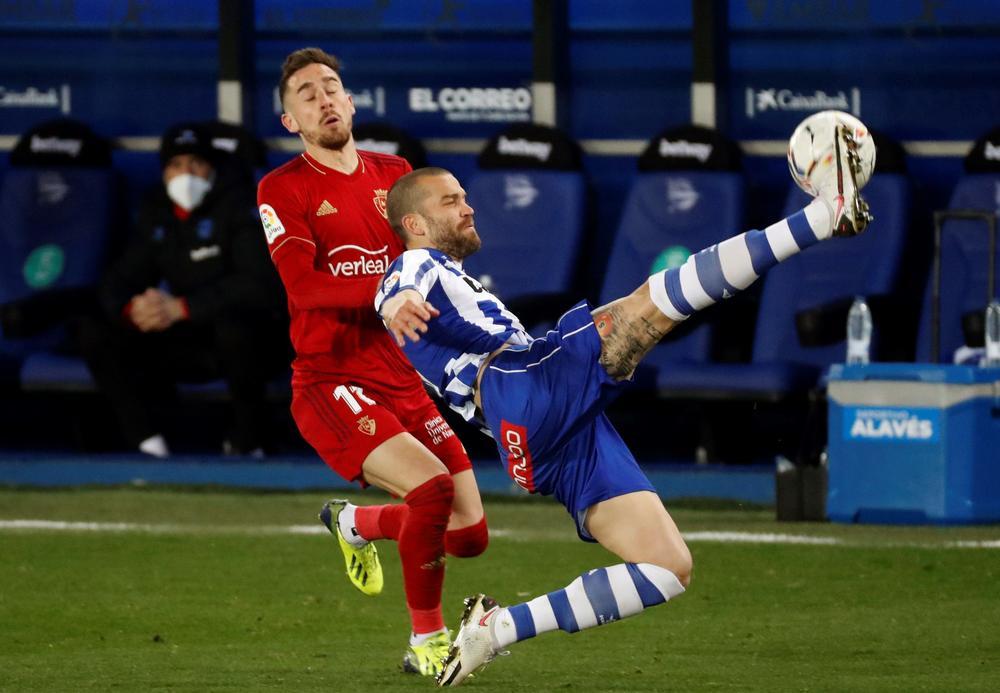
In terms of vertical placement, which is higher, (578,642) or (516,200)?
(516,200)

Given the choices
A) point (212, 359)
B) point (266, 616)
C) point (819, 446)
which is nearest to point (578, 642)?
point (266, 616)

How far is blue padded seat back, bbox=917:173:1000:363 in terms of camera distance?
1073cm

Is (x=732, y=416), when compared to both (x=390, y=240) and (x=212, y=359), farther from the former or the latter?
(x=390, y=240)

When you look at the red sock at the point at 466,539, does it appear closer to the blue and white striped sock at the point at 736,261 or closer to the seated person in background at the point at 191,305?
the blue and white striped sock at the point at 736,261

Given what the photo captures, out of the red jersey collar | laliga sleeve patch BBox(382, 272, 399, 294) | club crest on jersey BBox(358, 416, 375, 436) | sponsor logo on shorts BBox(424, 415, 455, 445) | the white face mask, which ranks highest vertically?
the red jersey collar

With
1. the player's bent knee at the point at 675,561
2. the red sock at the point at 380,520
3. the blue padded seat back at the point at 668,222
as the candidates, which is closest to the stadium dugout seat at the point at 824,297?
the blue padded seat back at the point at 668,222

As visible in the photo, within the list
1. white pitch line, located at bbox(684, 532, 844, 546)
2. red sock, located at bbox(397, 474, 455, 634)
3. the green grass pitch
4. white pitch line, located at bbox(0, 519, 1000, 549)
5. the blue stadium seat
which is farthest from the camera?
the blue stadium seat

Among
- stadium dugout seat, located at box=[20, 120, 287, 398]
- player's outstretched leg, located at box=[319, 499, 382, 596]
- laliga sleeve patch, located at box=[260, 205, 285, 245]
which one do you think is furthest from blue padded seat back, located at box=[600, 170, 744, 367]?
laliga sleeve patch, located at box=[260, 205, 285, 245]

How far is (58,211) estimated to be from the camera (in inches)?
Answer: 499

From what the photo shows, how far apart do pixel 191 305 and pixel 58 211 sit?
1555 mm

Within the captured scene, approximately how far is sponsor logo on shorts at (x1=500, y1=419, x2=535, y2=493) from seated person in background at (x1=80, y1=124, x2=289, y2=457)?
567 cm

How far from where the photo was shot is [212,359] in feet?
38.2

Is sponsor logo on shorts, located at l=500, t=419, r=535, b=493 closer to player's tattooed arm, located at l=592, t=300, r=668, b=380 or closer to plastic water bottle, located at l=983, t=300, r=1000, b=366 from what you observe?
player's tattooed arm, located at l=592, t=300, r=668, b=380

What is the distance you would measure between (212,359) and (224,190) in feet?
2.98
